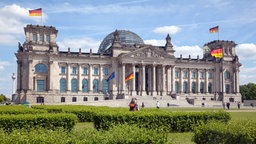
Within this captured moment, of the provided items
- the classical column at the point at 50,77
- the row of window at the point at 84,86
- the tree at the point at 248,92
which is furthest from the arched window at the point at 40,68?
the tree at the point at 248,92

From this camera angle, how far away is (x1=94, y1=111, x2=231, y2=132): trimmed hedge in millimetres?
21203

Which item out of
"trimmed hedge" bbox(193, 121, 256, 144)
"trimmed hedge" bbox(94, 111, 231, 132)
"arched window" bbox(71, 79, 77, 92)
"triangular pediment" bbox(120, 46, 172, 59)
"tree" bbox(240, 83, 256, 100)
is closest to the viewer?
"trimmed hedge" bbox(193, 121, 256, 144)

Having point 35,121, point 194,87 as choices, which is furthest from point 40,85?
point 35,121

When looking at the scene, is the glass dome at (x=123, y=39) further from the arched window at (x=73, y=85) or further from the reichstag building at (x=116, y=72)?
the arched window at (x=73, y=85)

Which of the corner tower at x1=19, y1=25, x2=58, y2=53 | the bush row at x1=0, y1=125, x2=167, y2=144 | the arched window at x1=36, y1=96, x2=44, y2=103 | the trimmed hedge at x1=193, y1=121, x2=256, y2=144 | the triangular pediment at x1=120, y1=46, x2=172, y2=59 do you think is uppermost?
the corner tower at x1=19, y1=25, x2=58, y2=53

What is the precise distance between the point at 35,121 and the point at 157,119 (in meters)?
8.95

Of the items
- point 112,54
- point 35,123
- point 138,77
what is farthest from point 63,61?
point 35,123

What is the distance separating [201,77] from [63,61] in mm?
50122

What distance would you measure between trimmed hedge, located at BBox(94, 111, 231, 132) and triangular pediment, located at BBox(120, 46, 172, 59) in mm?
67249

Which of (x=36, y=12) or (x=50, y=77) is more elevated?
(x=36, y=12)

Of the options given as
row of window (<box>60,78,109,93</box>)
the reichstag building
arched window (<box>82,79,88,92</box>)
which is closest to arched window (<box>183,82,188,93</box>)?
the reichstag building

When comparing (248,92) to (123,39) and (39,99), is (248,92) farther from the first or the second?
(39,99)

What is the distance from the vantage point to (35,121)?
20.0 meters

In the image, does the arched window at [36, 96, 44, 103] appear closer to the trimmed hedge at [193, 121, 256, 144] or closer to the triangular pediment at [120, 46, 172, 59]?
the triangular pediment at [120, 46, 172, 59]
